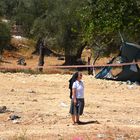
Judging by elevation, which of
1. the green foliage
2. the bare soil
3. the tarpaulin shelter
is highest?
the green foliage

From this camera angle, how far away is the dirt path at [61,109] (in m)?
10.2

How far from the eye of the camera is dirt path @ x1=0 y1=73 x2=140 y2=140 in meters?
10.2

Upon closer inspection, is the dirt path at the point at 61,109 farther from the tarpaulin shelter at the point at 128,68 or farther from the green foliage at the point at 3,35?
the green foliage at the point at 3,35

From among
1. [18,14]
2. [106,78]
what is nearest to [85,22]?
[106,78]

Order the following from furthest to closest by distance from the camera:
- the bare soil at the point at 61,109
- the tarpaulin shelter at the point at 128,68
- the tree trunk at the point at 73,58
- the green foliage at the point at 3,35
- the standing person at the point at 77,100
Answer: the green foliage at the point at 3,35 < the tree trunk at the point at 73,58 < the tarpaulin shelter at the point at 128,68 < the standing person at the point at 77,100 < the bare soil at the point at 61,109

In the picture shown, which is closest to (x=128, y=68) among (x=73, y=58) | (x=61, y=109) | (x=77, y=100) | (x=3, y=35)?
(x=61, y=109)

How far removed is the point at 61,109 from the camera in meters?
13.8

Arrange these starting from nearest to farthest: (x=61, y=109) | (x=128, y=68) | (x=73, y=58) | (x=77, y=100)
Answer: (x=77, y=100)
(x=61, y=109)
(x=128, y=68)
(x=73, y=58)

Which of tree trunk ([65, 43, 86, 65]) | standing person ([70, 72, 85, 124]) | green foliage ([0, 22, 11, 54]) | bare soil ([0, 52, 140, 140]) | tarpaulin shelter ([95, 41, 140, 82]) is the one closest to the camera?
bare soil ([0, 52, 140, 140])

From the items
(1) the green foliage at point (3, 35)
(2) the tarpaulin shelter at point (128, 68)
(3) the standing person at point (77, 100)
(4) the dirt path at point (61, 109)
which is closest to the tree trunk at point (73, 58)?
(1) the green foliage at point (3, 35)

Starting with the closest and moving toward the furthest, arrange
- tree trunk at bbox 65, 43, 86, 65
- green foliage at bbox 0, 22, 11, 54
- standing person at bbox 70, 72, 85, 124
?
standing person at bbox 70, 72, 85, 124 < tree trunk at bbox 65, 43, 86, 65 < green foliage at bbox 0, 22, 11, 54

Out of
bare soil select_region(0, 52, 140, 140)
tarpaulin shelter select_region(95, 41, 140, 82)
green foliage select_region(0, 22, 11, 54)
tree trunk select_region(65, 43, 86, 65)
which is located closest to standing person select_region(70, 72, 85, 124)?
bare soil select_region(0, 52, 140, 140)

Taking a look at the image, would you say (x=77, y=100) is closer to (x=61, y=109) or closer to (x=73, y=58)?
(x=61, y=109)

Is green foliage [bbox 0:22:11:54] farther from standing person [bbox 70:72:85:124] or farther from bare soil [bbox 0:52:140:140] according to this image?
standing person [bbox 70:72:85:124]
